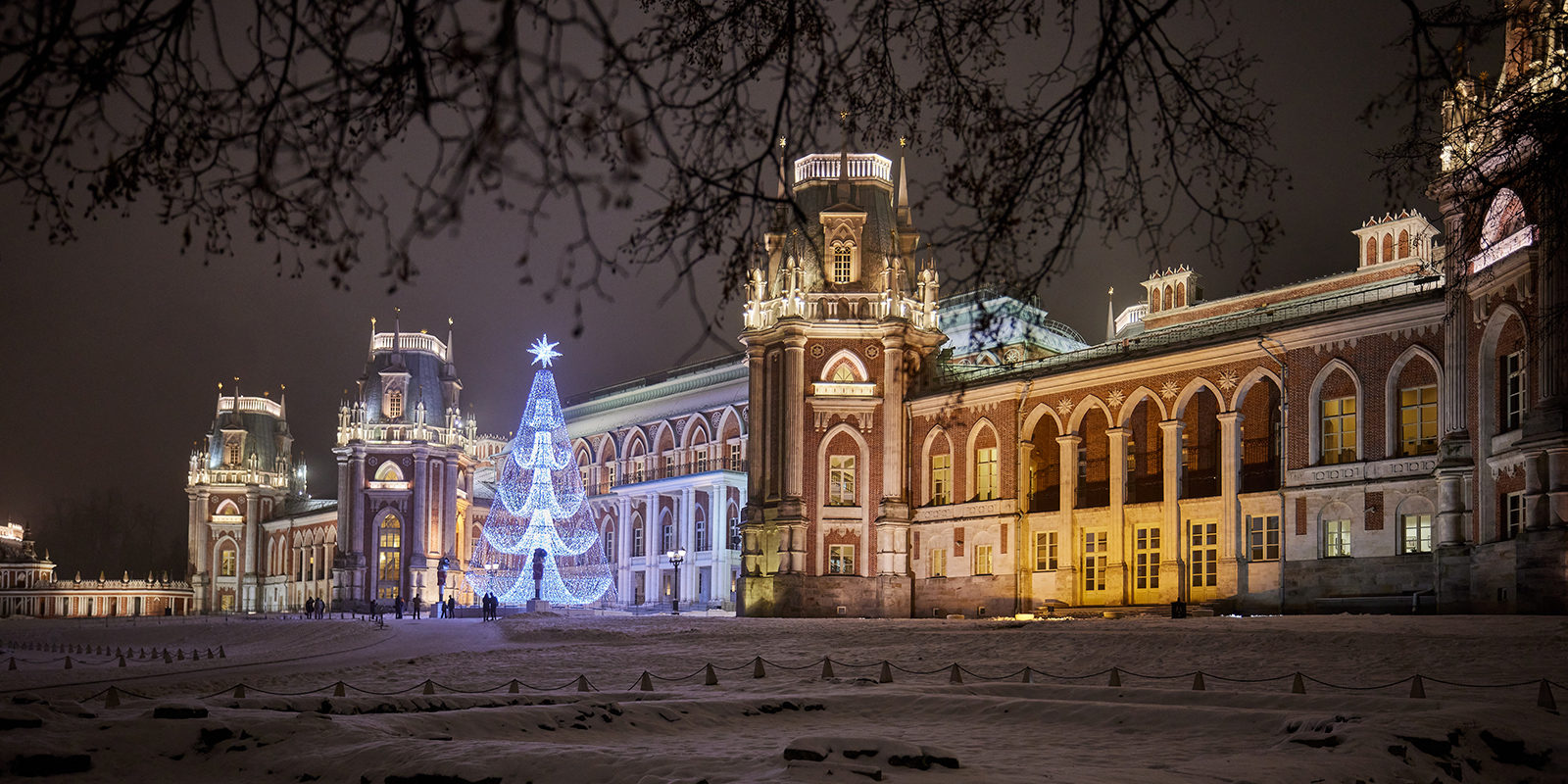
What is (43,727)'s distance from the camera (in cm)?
1423

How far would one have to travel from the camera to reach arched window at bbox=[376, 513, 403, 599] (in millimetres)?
79062

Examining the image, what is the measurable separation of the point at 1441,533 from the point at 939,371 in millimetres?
21247

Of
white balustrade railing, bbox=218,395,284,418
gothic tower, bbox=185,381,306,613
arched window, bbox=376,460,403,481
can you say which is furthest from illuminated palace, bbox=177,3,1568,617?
white balustrade railing, bbox=218,395,284,418

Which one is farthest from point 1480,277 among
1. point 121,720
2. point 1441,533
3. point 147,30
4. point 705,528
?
point 705,528

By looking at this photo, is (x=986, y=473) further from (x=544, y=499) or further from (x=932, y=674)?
(x=932, y=674)

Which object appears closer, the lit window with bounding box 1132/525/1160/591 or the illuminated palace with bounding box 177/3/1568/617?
the illuminated palace with bounding box 177/3/1568/617

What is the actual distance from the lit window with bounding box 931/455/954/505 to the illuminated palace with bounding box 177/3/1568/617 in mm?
89

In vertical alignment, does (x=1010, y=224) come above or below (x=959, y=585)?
above

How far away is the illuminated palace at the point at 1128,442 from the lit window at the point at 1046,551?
11 cm

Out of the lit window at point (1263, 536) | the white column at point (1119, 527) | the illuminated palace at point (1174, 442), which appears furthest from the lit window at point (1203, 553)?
the white column at point (1119, 527)

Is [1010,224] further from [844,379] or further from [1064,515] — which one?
[844,379]

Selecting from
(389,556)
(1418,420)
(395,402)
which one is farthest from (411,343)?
(1418,420)

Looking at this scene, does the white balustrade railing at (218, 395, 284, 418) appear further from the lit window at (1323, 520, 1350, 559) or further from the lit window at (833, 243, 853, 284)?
the lit window at (1323, 520, 1350, 559)

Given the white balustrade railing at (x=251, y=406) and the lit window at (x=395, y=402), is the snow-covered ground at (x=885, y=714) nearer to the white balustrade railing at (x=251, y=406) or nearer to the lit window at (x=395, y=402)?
the lit window at (x=395, y=402)
